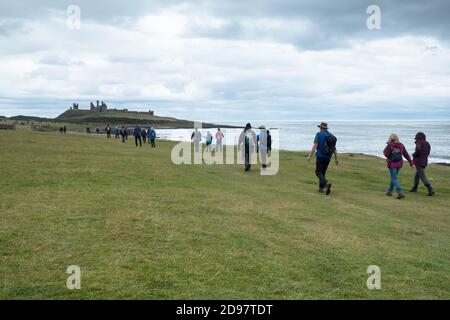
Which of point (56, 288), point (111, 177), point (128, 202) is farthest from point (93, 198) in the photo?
point (56, 288)

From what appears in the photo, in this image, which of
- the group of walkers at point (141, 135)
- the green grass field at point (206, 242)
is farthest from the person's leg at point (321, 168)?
the group of walkers at point (141, 135)

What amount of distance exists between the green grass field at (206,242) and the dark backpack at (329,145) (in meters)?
1.77

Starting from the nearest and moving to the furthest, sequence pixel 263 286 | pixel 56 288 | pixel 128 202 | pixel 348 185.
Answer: pixel 56 288 → pixel 263 286 → pixel 128 202 → pixel 348 185

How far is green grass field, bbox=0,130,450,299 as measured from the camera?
21.5ft

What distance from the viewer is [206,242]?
8.62 metres

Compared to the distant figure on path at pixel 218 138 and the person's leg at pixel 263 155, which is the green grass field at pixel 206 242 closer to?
the person's leg at pixel 263 155

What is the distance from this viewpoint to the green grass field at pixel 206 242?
656cm

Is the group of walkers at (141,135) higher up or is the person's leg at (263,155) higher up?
the group of walkers at (141,135)

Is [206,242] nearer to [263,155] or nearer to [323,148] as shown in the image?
[323,148]

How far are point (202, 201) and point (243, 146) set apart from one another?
11.0 m

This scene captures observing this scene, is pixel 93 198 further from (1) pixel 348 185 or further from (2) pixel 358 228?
(1) pixel 348 185

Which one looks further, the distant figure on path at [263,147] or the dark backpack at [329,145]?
the distant figure on path at [263,147]
